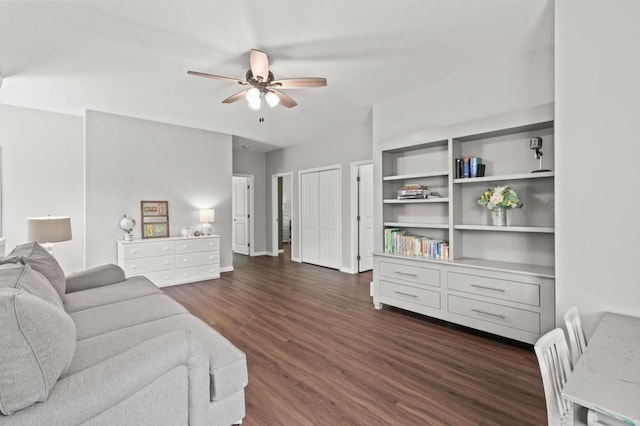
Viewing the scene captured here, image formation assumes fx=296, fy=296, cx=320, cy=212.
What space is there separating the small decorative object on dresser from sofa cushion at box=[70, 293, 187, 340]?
2.84 m

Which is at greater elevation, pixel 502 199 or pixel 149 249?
pixel 502 199

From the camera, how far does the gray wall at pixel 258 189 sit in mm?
7238

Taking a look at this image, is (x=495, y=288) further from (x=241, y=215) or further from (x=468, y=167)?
(x=241, y=215)

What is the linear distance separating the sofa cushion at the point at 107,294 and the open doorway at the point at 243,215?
15.1ft

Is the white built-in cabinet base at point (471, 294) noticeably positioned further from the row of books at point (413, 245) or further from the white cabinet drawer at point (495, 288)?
the row of books at point (413, 245)

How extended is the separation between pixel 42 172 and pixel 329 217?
15.0 ft

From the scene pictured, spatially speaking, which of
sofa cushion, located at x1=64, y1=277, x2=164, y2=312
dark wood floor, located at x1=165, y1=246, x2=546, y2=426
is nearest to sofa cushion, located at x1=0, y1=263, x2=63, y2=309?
sofa cushion, located at x1=64, y1=277, x2=164, y2=312

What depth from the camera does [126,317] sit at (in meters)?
2.01

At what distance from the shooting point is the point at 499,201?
9.00 ft

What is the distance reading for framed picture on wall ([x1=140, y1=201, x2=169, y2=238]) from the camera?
189 inches

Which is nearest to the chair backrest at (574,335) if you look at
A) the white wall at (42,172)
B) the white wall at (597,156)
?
the white wall at (597,156)

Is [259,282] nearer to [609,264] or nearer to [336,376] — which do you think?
[336,376]

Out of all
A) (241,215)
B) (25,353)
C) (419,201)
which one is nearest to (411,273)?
(419,201)

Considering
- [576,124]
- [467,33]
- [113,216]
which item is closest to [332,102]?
[467,33]
